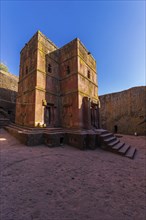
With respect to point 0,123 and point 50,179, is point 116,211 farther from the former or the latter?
point 0,123

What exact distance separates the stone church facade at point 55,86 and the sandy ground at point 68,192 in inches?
259

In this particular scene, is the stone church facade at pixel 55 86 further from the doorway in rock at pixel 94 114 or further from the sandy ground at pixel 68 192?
the sandy ground at pixel 68 192

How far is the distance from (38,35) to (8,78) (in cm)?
1295

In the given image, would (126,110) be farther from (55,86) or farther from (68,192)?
(68,192)

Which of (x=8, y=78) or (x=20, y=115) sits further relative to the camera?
(x=8, y=78)

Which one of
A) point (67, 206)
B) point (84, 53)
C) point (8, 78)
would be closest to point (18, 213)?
point (67, 206)

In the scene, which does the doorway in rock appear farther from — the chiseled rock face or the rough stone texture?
the rough stone texture

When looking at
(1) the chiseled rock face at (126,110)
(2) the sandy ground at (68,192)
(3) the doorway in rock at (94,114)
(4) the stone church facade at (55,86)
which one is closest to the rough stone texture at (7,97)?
(4) the stone church facade at (55,86)

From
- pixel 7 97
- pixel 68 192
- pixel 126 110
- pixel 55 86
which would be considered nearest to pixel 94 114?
pixel 55 86

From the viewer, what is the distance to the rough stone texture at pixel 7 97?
61.1 feet

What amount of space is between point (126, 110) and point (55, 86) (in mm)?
18062

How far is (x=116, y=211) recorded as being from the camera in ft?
9.18

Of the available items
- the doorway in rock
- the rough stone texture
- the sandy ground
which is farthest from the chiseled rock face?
the rough stone texture

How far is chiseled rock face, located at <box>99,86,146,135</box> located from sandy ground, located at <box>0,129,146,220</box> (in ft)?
65.5
